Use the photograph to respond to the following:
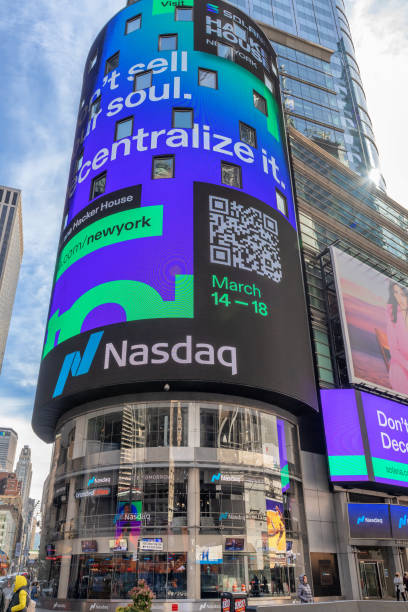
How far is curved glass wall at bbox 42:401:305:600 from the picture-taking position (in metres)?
23.6

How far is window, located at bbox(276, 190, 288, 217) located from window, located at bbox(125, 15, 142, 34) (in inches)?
733

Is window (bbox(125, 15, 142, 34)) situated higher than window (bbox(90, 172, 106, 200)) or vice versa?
window (bbox(125, 15, 142, 34))

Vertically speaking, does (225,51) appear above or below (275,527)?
above

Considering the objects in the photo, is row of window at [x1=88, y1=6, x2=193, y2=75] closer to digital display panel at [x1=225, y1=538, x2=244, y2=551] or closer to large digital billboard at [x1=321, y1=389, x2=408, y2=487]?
large digital billboard at [x1=321, y1=389, x2=408, y2=487]

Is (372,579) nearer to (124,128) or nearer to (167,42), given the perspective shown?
(124,128)

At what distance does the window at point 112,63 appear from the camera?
40062 millimetres

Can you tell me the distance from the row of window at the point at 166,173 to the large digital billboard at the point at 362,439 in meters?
15.6

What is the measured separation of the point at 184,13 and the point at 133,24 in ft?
A: 14.1

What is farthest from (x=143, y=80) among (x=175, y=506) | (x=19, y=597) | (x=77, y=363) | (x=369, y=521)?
(x=19, y=597)

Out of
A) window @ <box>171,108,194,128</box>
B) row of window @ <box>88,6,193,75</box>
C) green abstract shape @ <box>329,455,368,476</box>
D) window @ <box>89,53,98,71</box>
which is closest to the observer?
green abstract shape @ <box>329,455,368,476</box>

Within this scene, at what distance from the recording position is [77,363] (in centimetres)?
2778

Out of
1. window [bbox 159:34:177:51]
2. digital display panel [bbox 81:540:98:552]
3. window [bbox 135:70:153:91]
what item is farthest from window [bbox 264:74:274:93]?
digital display panel [bbox 81:540:98:552]

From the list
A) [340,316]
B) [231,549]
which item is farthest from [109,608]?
[340,316]

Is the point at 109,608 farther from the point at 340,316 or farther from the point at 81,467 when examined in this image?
the point at 340,316
